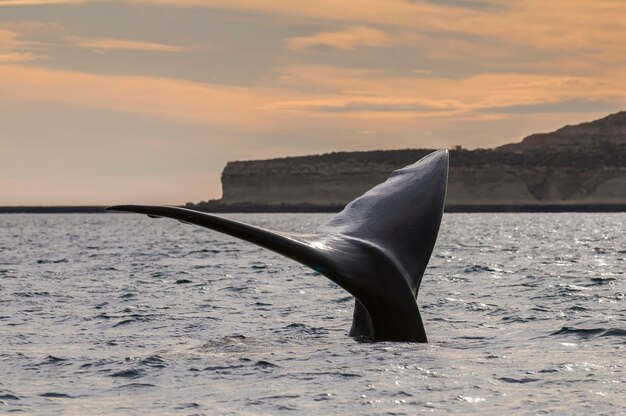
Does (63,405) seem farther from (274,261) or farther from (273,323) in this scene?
(274,261)

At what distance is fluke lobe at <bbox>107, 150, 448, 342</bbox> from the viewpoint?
9.39 meters

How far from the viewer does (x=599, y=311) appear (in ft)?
53.5

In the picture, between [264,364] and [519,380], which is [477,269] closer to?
[264,364]

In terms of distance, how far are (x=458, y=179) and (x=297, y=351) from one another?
593 feet

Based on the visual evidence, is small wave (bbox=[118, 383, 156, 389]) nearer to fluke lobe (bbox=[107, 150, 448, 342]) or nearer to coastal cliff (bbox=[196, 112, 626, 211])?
fluke lobe (bbox=[107, 150, 448, 342])

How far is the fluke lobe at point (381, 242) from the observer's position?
9.39 metres

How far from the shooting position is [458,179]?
625ft

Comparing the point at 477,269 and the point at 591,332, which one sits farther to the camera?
the point at 477,269

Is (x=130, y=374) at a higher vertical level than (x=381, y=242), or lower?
lower

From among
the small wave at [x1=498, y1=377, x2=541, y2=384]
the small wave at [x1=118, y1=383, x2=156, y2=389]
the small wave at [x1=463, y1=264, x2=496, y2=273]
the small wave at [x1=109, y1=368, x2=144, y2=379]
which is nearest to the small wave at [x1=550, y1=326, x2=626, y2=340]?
the small wave at [x1=498, y1=377, x2=541, y2=384]

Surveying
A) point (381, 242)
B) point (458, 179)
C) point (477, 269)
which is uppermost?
point (458, 179)

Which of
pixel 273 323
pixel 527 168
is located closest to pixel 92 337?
pixel 273 323

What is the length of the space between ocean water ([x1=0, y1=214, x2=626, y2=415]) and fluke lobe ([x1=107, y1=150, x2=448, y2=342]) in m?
0.57

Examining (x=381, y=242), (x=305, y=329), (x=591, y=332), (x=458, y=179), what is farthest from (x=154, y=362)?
(x=458, y=179)
